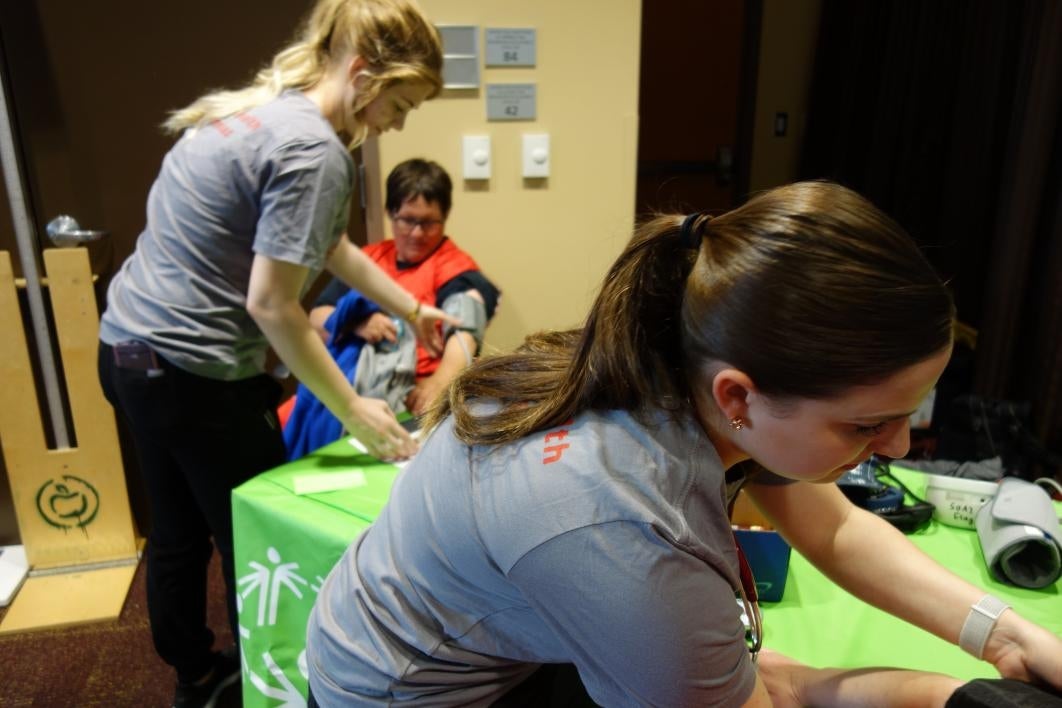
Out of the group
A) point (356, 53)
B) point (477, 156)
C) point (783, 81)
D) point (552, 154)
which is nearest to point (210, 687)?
point (356, 53)

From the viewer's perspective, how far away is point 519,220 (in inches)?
88.8

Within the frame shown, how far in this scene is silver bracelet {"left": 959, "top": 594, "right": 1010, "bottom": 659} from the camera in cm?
89

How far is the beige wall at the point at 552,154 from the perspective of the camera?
210 centimetres

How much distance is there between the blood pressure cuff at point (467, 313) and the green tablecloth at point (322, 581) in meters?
0.56

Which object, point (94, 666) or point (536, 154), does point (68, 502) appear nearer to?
point (94, 666)

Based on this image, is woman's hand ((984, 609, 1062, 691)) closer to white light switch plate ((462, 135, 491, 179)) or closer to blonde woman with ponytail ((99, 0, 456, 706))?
blonde woman with ponytail ((99, 0, 456, 706))

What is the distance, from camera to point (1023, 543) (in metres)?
1.08

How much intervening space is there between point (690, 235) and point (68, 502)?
208cm

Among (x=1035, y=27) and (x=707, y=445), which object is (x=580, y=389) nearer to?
(x=707, y=445)

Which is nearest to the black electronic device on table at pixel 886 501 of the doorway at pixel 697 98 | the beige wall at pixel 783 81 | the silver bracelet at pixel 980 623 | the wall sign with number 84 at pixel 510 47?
the silver bracelet at pixel 980 623

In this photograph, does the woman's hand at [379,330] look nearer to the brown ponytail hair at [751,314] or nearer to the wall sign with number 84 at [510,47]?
the wall sign with number 84 at [510,47]

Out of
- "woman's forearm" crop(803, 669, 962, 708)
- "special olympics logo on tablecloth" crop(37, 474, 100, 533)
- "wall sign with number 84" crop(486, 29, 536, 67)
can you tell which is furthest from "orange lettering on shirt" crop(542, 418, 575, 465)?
"special olympics logo on tablecloth" crop(37, 474, 100, 533)

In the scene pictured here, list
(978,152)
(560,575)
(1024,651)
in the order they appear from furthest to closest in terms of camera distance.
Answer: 1. (978,152)
2. (1024,651)
3. (560,575)

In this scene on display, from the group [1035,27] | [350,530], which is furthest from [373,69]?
[1035,27]
